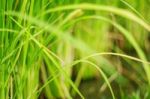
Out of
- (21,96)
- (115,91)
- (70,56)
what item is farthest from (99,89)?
(21,96)

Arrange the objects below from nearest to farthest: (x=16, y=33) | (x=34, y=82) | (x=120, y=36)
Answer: (x=16, y=33), (x=34, y=82), (x=120, y=36)

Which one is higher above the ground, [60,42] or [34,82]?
[60,42]

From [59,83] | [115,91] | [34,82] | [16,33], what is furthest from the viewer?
[115,91]

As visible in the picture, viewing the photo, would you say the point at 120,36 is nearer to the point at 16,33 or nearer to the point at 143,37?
the point at 143,37

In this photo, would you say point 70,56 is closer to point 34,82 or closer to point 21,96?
point 34,82

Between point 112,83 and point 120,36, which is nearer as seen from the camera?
point 112,83

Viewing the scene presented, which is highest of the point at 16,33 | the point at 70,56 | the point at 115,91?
the point at 16,33

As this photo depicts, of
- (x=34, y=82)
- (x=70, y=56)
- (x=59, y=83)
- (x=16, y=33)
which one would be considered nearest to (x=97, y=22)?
(x=70, y=56)
